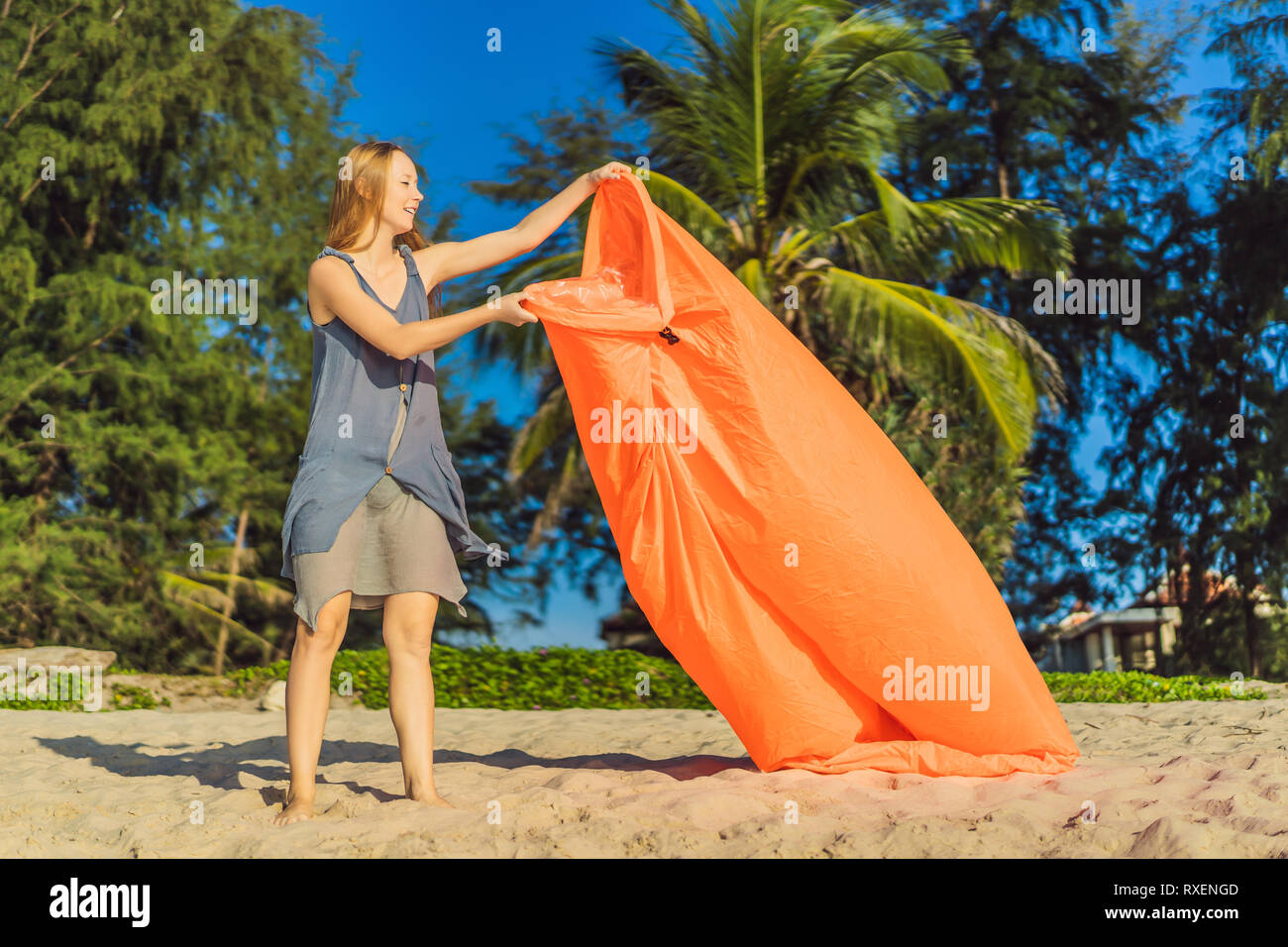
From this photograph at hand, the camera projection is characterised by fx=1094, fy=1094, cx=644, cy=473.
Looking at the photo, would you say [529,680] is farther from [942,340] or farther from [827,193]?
[827,193]

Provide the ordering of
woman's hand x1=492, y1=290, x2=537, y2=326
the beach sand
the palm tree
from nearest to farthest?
the beach sand < woman's hand x1=492, y1=290, x2=537, y2=326 < the palm tree

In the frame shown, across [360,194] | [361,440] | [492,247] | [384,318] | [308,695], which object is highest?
[360,194]

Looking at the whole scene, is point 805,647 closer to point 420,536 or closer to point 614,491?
point 614,491

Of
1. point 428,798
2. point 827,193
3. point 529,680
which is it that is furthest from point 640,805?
point 827,193

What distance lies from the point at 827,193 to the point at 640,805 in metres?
9.92

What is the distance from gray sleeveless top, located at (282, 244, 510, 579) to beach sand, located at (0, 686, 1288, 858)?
894mm

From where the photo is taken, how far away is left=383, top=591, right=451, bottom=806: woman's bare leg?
3699 mm

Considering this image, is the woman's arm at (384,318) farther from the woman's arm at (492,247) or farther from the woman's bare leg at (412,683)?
the woman's bare leg at (412,683)

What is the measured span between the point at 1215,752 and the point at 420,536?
3.73m

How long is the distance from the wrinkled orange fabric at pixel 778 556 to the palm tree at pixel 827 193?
23.4 ft

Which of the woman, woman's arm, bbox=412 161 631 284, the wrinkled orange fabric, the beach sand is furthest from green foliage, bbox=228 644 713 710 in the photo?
woman's arm, bbox=412 161 631 284

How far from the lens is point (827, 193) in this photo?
1240cm

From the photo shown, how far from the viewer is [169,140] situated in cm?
1597

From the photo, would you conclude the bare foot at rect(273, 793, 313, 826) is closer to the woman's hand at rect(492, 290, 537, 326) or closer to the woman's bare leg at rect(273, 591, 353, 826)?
the woman's bare leg at rect(273, 591, 353, 826)
